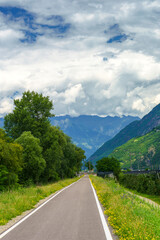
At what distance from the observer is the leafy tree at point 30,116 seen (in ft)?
161

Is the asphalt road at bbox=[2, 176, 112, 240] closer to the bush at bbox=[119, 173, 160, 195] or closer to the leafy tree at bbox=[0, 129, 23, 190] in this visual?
the leafy tree at bbox=[0, 129, 23, 190]

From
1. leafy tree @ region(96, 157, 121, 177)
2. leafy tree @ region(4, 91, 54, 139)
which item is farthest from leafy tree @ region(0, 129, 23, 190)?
leafy tree @ region(96, 157, 121, 177)

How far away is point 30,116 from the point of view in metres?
49.9

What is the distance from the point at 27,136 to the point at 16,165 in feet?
26.9

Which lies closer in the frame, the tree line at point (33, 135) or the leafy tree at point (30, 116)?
the tree line at point (33, 135)

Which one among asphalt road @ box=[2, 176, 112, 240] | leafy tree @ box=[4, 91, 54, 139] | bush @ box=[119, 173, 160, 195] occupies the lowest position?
bush @ box=[119, 173, 160, 195]

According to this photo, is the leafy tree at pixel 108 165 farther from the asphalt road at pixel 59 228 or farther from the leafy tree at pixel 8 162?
the asphalt road at pixel 59 228

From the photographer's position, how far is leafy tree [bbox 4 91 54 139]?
161ft

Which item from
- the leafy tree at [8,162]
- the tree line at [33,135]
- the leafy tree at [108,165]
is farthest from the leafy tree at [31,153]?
the leafy tree at [108,165]

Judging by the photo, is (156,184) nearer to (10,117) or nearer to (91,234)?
(10,117)

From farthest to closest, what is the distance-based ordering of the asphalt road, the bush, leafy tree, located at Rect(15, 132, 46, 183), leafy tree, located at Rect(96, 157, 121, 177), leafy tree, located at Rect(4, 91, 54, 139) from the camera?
leafy tree, located at Rect(96, 157, 121, 177), leafy tree, located at Rect(4, 91, 54, 139), leafy tree, located at Rect(15, 132, 46, 183), the bush, the asphalt road

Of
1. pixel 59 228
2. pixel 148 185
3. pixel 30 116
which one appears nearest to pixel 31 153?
pixel 30 116

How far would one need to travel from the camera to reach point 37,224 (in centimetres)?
1031

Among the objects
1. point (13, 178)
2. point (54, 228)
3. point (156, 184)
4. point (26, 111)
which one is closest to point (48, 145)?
point (26, 111)
